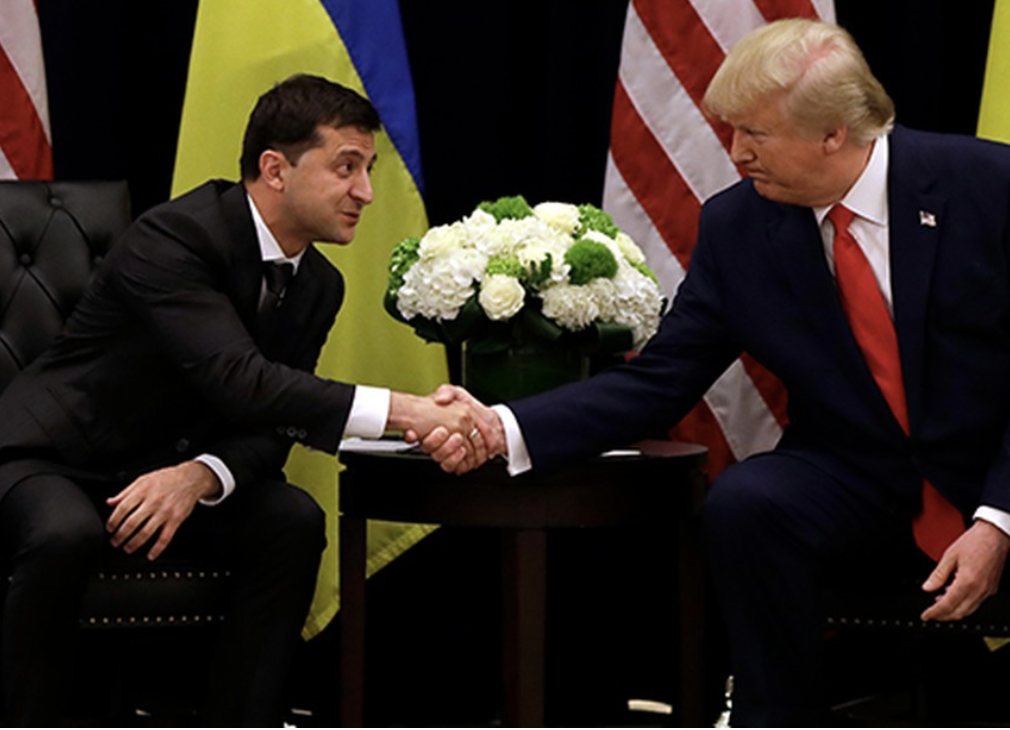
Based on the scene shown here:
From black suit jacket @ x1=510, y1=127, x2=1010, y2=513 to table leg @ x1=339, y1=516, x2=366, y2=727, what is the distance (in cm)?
46

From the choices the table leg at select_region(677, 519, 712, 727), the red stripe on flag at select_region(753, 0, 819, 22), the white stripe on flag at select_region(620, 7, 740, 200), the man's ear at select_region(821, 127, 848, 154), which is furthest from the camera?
the white stripe on flag at select_region(620, 7, 740, 200)

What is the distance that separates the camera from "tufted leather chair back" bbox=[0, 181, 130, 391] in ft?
11.0

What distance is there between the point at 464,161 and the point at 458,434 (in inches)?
42.3

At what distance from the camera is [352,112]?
10.3 feet

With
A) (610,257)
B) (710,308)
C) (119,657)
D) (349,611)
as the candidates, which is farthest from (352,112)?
(119,657)

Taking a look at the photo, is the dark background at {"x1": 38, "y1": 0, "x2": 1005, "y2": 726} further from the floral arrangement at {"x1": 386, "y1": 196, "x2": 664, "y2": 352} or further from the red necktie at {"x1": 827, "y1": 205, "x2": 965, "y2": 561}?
the red necktie at {"x1": 827, "y1": 205, "x2": 965, "y2": 561}

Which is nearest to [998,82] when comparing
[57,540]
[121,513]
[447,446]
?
[447,446]

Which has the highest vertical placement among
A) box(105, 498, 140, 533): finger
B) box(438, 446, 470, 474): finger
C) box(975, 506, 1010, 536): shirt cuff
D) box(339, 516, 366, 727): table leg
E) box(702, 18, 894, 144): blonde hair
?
box(702, 18, 894, 144): blonde hair

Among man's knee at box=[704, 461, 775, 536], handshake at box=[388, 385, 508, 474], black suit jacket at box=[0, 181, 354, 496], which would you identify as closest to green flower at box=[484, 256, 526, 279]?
handshake at box=[388, 385, 508, 474]

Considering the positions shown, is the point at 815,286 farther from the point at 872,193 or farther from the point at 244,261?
the point at 244,261

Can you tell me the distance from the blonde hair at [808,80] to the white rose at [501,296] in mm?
509

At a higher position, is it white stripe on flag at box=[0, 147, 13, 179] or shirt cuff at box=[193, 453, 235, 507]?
white stripe on flag at box=[0, 147, 13, 179]

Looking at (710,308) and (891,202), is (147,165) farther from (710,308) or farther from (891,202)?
(891,202)

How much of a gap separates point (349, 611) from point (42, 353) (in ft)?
2.58
